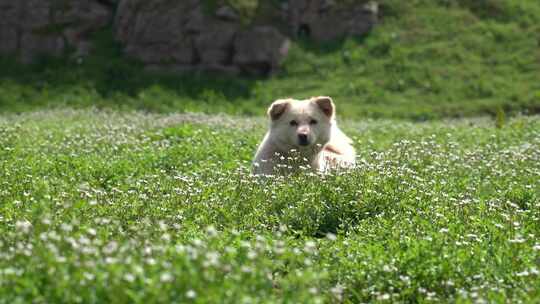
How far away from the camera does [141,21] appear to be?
3400 centimetres

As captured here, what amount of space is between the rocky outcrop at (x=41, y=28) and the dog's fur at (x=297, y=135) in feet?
75.5

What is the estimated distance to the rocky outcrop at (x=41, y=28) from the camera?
3397 centimetres

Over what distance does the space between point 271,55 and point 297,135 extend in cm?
2133

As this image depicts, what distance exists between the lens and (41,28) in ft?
113

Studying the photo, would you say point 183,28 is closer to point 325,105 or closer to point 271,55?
point 271,55

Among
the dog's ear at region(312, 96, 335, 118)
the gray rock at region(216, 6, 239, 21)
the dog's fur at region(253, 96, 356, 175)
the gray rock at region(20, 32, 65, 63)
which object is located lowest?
the gray rock at region(20, 32, 65, 63)

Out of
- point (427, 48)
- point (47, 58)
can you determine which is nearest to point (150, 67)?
point (47, 58)

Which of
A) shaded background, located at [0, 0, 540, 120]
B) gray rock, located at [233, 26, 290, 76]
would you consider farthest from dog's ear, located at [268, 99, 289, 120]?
gray rock, located at [233, 26, 290, 76]

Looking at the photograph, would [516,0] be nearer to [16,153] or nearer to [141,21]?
[141,21]

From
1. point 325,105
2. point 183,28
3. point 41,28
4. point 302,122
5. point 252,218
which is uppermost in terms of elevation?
point 325,105

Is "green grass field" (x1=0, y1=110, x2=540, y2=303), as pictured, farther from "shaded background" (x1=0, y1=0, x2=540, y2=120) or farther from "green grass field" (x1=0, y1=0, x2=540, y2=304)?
"shaded background" (x1=0, y1=0, x2=540, y2=120)

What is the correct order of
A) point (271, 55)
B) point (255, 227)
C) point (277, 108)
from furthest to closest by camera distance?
point (271, 55), point (277, 108), point (255, 227)

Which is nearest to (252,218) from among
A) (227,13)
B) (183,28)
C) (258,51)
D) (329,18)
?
(258,51)

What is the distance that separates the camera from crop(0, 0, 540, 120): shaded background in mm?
30500
